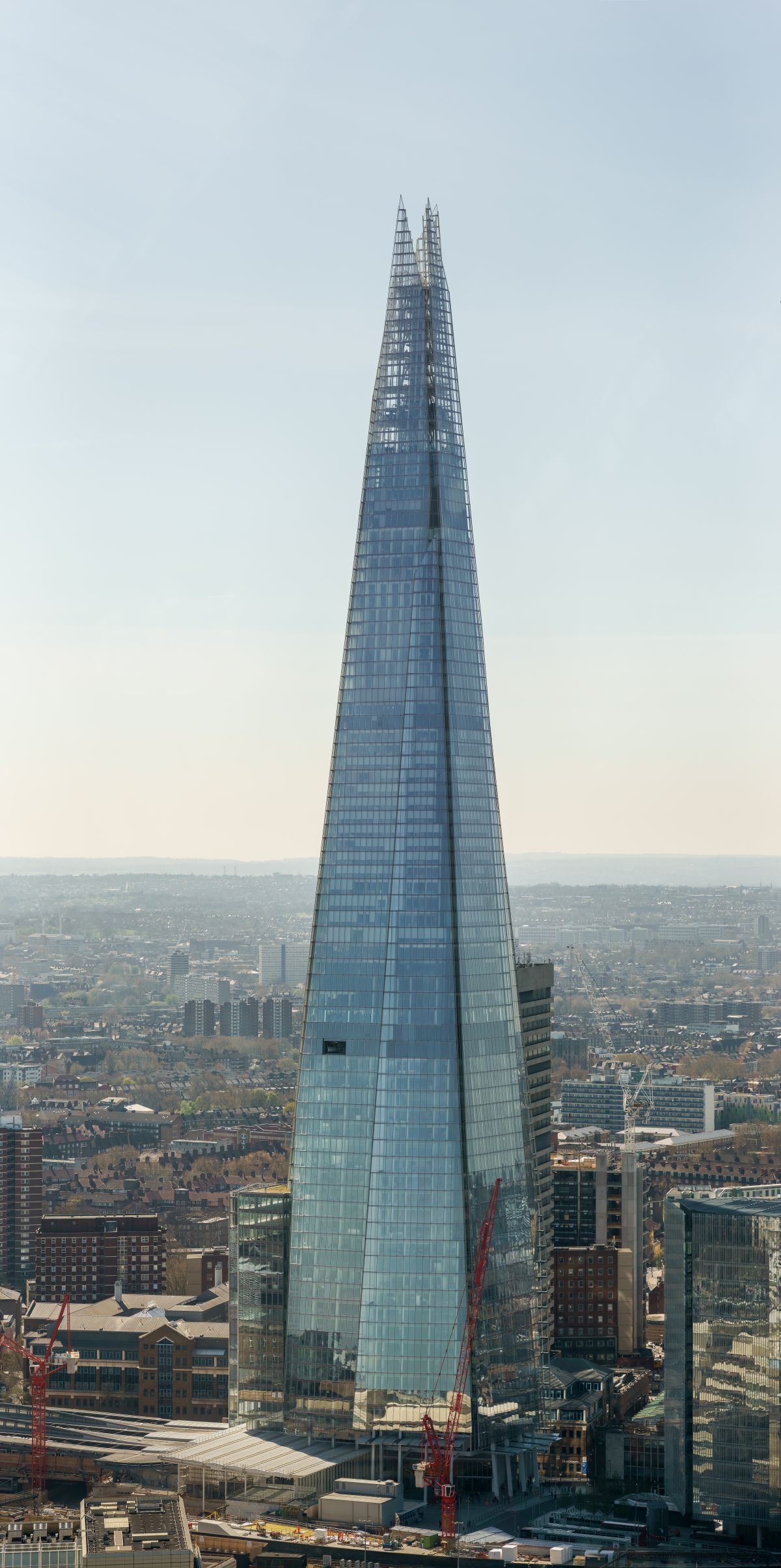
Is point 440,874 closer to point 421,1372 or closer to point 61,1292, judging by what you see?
point 421,1372

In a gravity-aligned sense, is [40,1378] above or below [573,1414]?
above

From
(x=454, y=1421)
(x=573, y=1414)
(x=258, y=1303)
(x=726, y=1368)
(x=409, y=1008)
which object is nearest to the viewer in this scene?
(x=726, y=1368)

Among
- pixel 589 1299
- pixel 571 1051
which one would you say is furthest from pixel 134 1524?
pixel 571 1051

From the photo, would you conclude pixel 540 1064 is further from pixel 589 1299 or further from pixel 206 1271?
pixel 206 1271

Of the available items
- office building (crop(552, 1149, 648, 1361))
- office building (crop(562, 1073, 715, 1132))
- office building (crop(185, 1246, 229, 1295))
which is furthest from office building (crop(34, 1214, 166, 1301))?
office building (crop(562, 1073, 715, 1132))

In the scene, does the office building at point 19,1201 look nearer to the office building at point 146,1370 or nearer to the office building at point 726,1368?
the office building at point 146,1370

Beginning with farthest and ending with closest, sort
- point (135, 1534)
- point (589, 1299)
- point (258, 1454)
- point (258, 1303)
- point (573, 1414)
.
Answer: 1. point (589, 1299)
2. point (573, 1414)
3. point (258, 1303)
4. point (258, 1454)
5. point (135, 1534)
